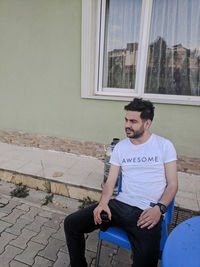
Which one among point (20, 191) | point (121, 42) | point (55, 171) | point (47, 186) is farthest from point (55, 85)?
point (20, 191)

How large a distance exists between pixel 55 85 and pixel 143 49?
1.65 meters

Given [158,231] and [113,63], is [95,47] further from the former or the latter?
[158,231]

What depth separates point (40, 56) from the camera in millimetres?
3361

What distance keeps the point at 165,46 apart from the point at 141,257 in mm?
2780

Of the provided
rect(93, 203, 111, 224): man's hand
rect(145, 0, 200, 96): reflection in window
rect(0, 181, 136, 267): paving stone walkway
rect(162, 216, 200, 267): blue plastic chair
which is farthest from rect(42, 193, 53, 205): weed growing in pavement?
rect(145, 0, 200, 96): reflection in window

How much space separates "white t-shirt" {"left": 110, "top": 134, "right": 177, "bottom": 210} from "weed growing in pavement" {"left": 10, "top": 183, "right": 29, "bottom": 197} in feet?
5.67

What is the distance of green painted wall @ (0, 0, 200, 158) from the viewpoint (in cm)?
292

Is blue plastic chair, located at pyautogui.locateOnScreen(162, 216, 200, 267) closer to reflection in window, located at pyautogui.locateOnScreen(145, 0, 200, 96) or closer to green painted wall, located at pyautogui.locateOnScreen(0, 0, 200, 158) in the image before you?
green painted wall, located at pyautogui.locateOnScreen(0, 0, 200, 158)

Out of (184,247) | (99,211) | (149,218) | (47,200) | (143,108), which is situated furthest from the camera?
(47,200)

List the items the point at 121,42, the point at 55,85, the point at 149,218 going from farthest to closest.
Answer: the point at 55,85 → the point at 121,42 → the point at 149,218

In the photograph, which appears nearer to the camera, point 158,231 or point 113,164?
point 158,231

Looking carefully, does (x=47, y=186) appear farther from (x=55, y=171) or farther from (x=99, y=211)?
(x=99, y=211)

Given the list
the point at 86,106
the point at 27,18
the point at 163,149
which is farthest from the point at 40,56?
the point at 163,149

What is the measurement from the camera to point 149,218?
4.59 feet
